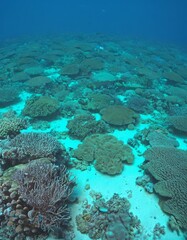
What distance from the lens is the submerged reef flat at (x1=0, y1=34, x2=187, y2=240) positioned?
457 centimetres

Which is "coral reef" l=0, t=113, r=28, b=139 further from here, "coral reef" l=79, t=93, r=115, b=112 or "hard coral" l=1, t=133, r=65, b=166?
"coral reef" l=79, t=93, r=115, b=112

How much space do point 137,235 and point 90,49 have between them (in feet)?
63.1

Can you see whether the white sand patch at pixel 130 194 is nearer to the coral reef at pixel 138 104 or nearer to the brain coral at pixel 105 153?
the brain coral at pixel 105 153

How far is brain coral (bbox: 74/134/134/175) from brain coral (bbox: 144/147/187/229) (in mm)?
848

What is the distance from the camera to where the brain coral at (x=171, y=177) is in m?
5.79

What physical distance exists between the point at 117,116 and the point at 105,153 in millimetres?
2748

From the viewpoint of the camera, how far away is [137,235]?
5.25m

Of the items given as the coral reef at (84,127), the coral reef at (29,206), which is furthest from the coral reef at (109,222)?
the coral reef at (84,127)

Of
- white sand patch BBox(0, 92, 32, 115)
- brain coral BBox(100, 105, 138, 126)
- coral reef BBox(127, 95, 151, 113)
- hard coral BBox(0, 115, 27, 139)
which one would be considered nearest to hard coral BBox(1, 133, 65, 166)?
hard coral BBox(0, 115, 27, 139)

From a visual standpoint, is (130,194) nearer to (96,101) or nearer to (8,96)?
(96,101)

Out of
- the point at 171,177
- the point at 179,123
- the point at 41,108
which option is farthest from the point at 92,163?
the point at 179,123

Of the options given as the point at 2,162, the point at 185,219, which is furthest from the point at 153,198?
the point at 2,162

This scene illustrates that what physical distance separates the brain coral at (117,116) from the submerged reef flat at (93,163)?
48 mm

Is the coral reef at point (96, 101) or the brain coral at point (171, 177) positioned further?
the coral reef at point (96, 101)
